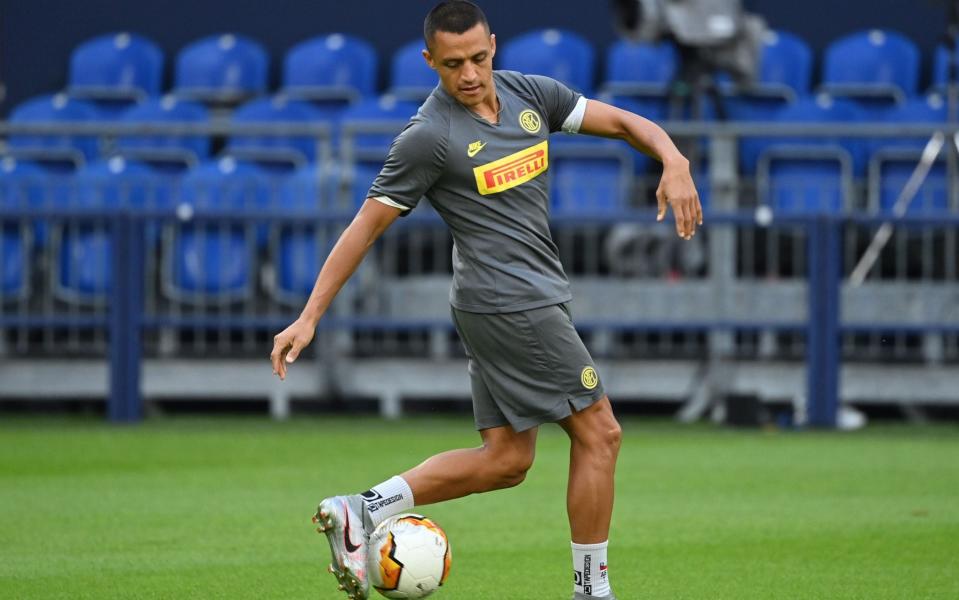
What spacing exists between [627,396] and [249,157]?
12.7 ft

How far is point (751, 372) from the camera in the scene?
12969mm

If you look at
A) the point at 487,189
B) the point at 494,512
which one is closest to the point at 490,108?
the point at 487,189

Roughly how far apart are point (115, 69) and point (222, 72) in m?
1.05

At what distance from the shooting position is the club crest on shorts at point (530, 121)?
5613mm

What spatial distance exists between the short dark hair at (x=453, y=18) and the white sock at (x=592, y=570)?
1.74m

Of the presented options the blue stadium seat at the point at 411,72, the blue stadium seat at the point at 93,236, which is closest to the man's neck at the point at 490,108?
the blue stadium seat at the point at 93,236

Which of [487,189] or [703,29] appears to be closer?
[487,189]

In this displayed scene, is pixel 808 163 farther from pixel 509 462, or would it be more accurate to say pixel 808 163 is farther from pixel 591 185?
pixel 509 462

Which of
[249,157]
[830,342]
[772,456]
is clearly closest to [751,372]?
[830,342]

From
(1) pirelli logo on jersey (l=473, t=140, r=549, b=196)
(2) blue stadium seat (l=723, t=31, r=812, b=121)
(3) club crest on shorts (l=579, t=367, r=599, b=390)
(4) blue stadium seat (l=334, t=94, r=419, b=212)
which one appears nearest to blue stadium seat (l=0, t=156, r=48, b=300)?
(4) blue stadium seat (l=334, t=94, r=419, b=212)

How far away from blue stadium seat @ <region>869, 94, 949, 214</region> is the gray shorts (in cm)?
767

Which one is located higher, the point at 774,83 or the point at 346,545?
the point at 774,83

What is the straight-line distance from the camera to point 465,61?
5430 millimetres

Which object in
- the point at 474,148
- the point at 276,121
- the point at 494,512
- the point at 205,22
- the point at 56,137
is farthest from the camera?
the point at 205,22
